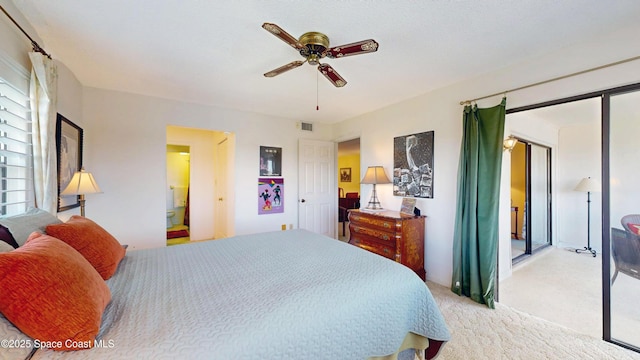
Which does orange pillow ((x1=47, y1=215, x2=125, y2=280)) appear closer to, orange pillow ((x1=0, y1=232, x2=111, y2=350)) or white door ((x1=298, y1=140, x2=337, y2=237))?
orange pillow ((x1=0, y1=232, x2=111, y2=350))

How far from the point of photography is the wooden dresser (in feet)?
9.45

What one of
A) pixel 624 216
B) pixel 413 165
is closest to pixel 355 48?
pixel 413 165

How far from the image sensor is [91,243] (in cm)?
140

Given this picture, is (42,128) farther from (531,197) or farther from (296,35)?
(531,197)

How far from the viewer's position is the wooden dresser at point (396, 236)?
2.88 m

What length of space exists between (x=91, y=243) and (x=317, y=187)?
3581 millimetres

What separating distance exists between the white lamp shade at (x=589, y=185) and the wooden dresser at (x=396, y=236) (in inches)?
112

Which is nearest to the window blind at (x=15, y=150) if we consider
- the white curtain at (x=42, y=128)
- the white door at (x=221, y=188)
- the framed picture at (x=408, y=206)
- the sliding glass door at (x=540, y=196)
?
the white curtain at (x=42, y=128)

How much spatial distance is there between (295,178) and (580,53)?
3796 millimetres

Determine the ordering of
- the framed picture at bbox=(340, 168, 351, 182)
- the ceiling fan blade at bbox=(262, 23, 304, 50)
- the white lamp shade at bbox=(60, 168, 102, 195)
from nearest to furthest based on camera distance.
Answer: the ceiling fan blade at bbox=(262, 23, 304, 50), the white lamp shade at bbox=(60, 168, 102, 195), the framed picture at bbox=(340, 168, 351, 182)

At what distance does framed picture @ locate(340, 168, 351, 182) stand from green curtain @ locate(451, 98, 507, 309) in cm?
707

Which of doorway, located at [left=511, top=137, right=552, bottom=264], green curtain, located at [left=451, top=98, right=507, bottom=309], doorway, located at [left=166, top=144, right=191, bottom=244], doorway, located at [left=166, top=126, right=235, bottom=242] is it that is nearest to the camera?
green curtain, located at [left=451, top=98, right=507, bottom=309]

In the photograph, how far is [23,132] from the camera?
1.72 m

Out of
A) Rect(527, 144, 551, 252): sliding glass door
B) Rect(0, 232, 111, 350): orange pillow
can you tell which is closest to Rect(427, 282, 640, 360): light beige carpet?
Rect(0, 232, 111, 350): orange pillow
